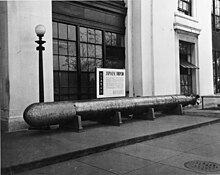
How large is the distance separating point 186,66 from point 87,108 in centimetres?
924

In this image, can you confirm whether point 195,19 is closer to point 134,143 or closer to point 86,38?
point 86,38

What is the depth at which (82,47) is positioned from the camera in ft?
33.9

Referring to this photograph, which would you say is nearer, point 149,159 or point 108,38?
point 149,159

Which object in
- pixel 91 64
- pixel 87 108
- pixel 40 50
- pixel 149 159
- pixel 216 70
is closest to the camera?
pixel 149 159

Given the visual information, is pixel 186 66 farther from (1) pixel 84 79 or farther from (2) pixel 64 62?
(2) pixel 64 62

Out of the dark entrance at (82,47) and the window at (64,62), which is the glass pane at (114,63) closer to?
the dark entrance at (82,47)

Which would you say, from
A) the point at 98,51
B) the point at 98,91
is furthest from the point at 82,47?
the point at 98,91

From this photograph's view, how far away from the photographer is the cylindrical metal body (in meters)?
6.54

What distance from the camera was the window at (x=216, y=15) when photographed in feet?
61.2

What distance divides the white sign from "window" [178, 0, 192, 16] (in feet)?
27.0

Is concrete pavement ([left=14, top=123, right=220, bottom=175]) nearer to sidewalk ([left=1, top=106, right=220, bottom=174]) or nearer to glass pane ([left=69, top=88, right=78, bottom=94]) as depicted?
sidewalk ([left=1, top=106, right=220, bottom=174])

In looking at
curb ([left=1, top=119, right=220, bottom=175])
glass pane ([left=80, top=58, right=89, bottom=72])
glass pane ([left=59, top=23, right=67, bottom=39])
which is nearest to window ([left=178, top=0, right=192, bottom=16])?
glass pane ([left=80, top=58, right=89, bottom=72])

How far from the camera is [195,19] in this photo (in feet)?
52.3

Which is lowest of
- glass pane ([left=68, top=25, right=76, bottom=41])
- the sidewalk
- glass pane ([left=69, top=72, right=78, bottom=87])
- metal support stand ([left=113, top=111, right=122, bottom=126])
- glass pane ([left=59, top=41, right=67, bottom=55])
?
the sidewalk
